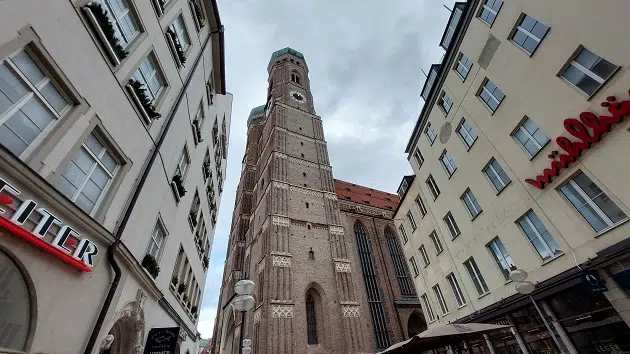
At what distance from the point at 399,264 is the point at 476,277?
928 inches

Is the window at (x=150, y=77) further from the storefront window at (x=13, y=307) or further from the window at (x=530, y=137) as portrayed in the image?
the window at (x=530, y=137)

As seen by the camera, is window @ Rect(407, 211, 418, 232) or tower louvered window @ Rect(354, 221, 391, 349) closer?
window @ Rect(407, 211, 418, 232)

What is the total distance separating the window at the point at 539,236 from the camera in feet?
30.3

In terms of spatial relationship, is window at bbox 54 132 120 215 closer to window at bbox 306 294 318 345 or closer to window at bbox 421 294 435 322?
window at bbox 421 294 435 322

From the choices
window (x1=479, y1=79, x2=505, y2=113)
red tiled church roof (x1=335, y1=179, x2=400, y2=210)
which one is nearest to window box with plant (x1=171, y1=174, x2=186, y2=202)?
window (x1=479, y1=79, x2=505, y2=113)

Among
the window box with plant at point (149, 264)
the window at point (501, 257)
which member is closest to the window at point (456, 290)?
the window at point (501, 257)

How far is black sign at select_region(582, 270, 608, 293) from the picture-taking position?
293 inches

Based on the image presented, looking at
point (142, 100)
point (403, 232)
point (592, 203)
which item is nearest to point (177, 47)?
point (142, 100)

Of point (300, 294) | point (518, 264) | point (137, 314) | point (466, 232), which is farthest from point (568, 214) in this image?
point (300, 294)

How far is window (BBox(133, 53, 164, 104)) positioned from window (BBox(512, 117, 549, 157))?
12704 millimetres

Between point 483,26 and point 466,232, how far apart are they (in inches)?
377

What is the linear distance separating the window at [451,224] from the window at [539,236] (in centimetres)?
439

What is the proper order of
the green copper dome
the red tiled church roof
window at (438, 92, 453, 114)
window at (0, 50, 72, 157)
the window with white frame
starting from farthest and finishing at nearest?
the green copper dome < the red tiled church roof < window at (438, 92, 453, 114) < the window with white frame < window at (0, 50, 72, 157)

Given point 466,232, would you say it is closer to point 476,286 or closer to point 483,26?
point 476,286
